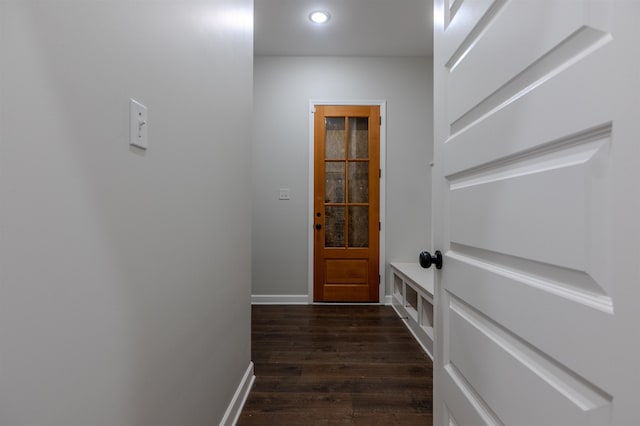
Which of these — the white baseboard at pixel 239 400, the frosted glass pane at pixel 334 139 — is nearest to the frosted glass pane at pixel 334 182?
the frosted glass pane at pixel 334 139

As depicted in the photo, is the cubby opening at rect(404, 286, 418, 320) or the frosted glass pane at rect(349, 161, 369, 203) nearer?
the cubby opening at rect(404, 286, 418, 320)

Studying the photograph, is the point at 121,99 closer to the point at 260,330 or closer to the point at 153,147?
the point at 153,147

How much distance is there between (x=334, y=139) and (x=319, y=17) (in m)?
1.16

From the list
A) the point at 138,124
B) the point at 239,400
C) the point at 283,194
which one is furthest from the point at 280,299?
the point at 138,124

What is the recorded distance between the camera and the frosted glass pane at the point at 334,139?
11.3ft

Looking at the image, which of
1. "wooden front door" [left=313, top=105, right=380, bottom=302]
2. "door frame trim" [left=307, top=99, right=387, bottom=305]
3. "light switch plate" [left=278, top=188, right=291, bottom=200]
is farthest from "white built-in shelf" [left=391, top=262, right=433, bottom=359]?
"light switch plate" [left=278, top=188, right=291, bottom=200]

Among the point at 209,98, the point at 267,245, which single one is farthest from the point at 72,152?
the point at 267,245

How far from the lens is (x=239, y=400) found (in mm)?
1556

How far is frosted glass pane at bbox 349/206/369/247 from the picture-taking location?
3.47m

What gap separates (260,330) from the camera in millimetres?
2648

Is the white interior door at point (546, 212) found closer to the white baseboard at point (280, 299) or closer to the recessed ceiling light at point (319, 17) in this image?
the recessed ceiling light at point (319, 17)

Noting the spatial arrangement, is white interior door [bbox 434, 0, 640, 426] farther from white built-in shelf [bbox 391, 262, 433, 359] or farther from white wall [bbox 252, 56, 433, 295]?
white wall [bbox 252, 56, 433, 295]

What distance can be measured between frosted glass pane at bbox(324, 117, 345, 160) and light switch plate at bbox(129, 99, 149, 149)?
Result: 2767 mm

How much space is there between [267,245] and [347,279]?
3.17 ft
